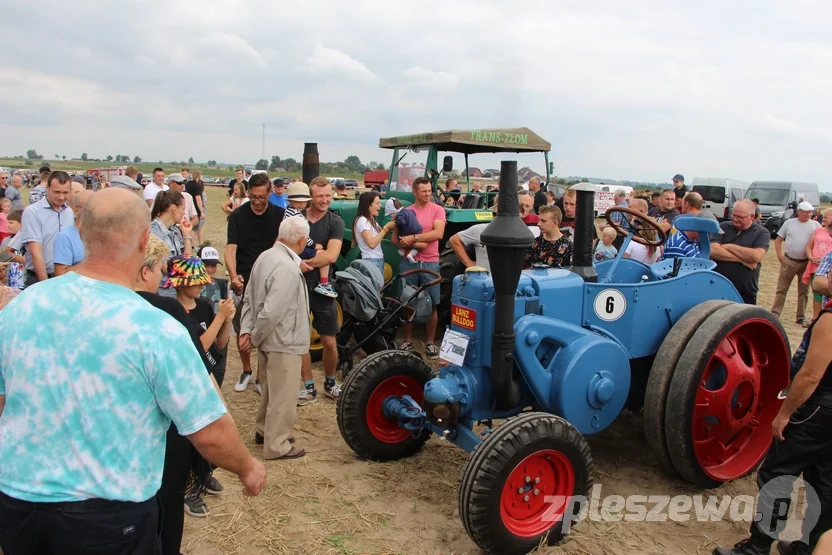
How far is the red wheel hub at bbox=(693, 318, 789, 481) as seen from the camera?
11.1 ft

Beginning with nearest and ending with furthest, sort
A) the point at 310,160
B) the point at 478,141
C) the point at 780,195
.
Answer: the point at 478,141
the point at 310,160
the point at 780,195

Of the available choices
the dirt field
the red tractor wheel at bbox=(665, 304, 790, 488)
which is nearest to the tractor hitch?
the dirt field

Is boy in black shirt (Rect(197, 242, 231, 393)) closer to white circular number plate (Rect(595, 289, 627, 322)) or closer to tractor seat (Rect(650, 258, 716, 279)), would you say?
white circular number plate (Rect(595, 289, 627, 322))

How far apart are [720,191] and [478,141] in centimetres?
1656

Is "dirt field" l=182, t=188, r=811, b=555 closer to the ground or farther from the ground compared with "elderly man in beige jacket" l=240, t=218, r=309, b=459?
closer to the ground

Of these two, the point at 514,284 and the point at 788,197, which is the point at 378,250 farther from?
the point at 788,197

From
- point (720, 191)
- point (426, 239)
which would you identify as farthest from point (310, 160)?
point (720, 191)

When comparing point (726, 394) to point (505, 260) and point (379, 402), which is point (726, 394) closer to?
point (505, 260)

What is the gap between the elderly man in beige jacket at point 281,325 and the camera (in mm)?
3717

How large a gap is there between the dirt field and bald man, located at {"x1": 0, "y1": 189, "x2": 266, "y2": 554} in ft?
4.99

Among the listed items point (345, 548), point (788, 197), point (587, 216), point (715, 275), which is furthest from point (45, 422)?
point (788, 197)

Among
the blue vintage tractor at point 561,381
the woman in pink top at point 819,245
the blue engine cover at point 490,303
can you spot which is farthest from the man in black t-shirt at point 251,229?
the woman in pink top at point 819,245

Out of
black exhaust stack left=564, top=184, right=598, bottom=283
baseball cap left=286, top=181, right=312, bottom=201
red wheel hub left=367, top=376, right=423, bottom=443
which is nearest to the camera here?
black exhaust stack left=564, top=184, right=598, bottom=283

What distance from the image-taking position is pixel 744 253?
16.5ft
